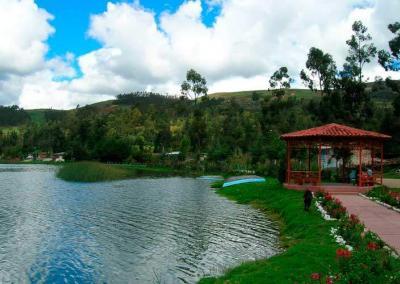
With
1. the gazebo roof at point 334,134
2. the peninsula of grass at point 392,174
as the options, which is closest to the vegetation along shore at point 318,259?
the gazebo roof at point 334,134

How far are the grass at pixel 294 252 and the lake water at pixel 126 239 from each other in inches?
33.3

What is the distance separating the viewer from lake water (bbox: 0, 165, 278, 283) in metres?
14.8

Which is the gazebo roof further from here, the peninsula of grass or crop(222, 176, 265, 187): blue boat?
the peninsula of grass

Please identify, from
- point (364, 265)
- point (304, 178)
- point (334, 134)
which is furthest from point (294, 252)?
point (304, 178)

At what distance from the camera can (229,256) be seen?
16703mm

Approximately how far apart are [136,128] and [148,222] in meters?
103

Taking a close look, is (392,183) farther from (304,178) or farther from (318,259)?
(318,259)

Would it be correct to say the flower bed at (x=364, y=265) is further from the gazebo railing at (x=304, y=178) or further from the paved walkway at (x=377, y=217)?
the gazebo railing at (x=304, y=178)

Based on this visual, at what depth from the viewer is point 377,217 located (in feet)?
67.3

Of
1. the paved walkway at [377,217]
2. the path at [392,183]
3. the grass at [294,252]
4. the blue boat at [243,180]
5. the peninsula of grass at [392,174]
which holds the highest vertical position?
the peninsula of grass at [392,174]

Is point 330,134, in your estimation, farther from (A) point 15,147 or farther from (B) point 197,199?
(A) point 15,147

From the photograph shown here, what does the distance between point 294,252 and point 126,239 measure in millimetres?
7773

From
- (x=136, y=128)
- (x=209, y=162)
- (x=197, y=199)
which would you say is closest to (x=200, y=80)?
(x=209, y=162)

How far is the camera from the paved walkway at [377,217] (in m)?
16.1
